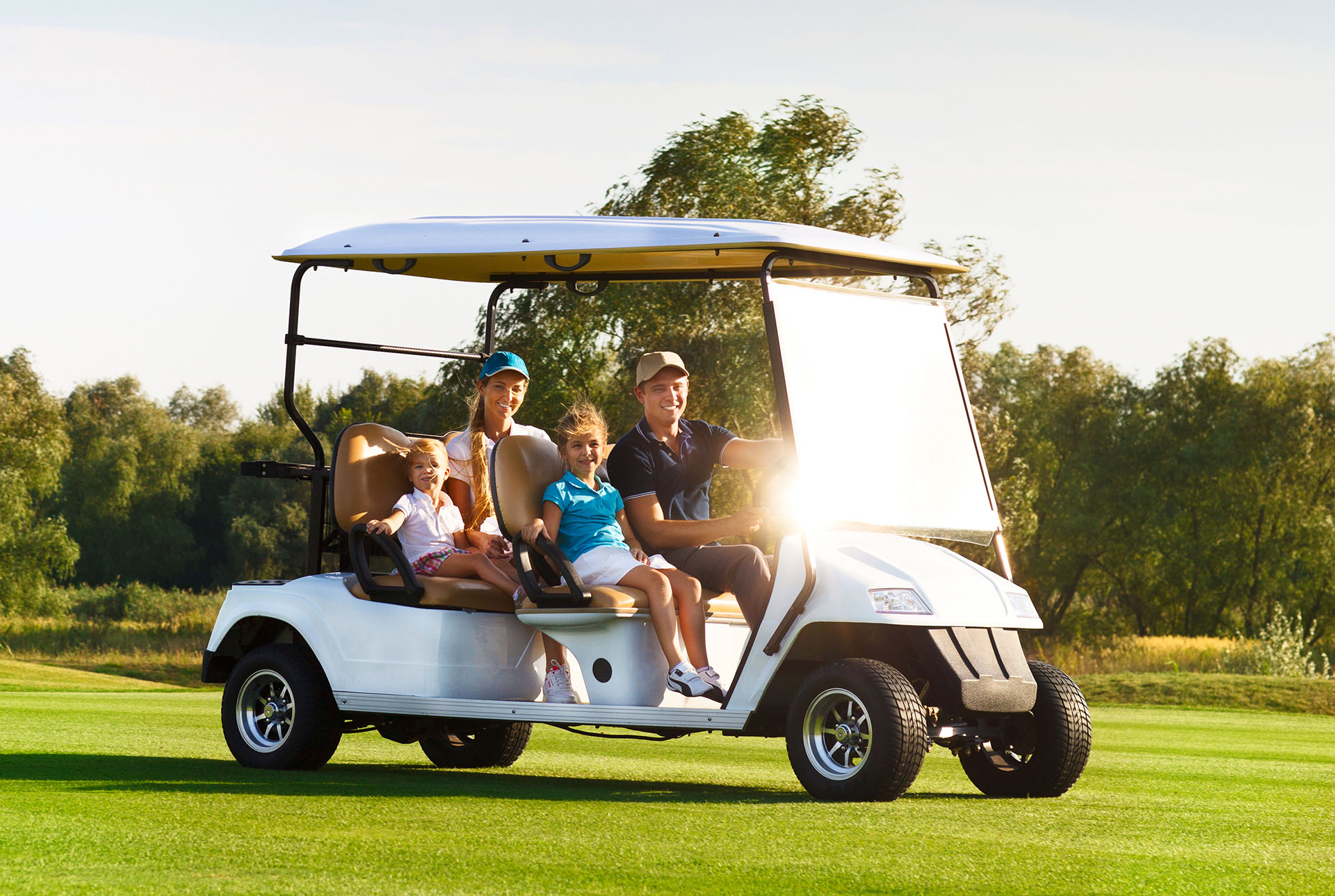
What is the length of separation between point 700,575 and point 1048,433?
43.2 m

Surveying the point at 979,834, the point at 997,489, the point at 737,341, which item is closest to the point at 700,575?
the point at 979,834

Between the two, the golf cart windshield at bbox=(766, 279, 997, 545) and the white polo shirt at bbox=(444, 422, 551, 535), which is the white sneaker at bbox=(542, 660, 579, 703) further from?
the golf cart windshield at bbox=(766, 279, 997, 545)

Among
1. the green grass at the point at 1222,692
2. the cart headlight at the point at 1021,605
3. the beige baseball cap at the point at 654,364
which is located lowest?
the green grass at the point at 1222,692

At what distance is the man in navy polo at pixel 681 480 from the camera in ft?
23.0

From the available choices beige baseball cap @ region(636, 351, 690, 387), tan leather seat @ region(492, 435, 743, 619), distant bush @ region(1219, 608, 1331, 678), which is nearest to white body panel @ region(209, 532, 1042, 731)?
tan leather seat @ region(492, 435, 743, 619)

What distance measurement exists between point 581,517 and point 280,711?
195 centimetres

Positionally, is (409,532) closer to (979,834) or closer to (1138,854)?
(979,834)

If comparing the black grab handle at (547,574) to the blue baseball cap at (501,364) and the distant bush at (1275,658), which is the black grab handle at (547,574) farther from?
the distant bush at (1275,658)

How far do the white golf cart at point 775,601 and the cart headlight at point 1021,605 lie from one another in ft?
0.05

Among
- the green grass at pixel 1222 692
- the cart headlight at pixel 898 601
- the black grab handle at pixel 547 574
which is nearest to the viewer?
the cart headlight at pixel 898 601

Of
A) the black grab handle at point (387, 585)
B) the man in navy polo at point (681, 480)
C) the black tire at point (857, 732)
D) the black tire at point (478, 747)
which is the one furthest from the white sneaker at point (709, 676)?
the black tire at point (478, 747)

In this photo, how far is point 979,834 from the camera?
563 cm

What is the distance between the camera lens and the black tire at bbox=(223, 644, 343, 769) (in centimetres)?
788

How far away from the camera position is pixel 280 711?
8.05 m
